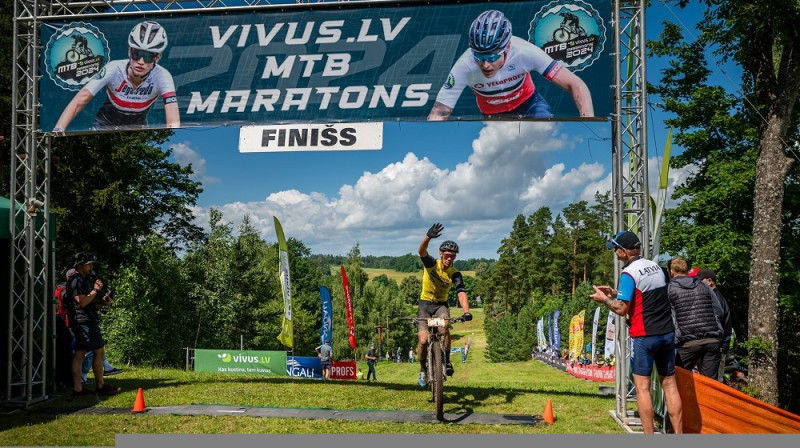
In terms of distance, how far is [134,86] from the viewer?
920 centimetres

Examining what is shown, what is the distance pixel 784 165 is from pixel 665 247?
661cm

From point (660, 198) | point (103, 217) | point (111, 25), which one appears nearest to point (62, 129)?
point (111, 25)

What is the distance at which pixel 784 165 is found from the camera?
13.8 m

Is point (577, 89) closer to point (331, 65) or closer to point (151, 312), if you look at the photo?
point (331, 65)

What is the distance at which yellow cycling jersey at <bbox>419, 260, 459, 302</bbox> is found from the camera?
7.61 meters

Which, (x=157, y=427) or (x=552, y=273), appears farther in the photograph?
(x=552, y=273)

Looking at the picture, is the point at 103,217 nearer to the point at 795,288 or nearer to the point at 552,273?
the point at 795,288

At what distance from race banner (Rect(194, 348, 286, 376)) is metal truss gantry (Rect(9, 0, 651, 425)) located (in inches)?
515

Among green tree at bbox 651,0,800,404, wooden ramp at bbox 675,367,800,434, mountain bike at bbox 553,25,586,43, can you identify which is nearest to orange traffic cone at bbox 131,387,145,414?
wooden ramp at bbox 675,367,800,434

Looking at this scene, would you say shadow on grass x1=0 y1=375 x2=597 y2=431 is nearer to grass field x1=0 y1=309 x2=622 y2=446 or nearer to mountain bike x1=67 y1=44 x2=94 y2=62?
grass field x1=0 y1=309 x2=622 y2=446

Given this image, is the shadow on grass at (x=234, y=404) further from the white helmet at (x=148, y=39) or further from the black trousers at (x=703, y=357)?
the white helmet at (x=148, y=39)

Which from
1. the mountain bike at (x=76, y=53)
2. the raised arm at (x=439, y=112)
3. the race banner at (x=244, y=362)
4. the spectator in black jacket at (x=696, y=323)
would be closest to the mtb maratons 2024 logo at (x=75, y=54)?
the mountain bike at (x=76, y=53)

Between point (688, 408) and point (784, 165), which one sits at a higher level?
point (784, 165)

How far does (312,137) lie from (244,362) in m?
15.9
